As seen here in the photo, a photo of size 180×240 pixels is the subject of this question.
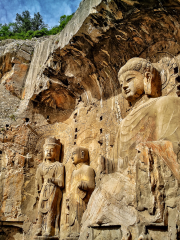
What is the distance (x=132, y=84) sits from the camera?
416 centimetres

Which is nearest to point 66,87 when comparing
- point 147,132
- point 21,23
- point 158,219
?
point 147,132

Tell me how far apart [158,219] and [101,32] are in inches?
165

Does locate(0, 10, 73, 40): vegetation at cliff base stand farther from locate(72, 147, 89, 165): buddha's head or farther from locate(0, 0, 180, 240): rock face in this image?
locate(72, 147, 89, 165): buddha's head

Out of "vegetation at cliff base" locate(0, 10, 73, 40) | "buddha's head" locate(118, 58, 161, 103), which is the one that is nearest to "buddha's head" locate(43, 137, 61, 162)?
"buddha's head" locate(118, 58, 161, 103)

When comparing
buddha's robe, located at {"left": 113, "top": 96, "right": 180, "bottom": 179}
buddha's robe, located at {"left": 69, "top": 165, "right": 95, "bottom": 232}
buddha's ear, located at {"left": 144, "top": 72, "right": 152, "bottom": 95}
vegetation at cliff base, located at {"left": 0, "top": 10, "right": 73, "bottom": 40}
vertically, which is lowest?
buddha's robe, located at {"left": 69, "top": 165, "right": 95, "bottom": 232}

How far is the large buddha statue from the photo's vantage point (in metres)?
2.50

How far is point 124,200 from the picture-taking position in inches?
113

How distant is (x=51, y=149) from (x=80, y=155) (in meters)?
1.27

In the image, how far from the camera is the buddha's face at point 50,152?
7.13 meters

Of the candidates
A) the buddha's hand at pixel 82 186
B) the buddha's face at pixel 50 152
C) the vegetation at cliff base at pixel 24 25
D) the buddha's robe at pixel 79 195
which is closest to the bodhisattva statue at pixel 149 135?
the buddha's hand at pixel 82 186

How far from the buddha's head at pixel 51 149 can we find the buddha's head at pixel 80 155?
1.07 metres

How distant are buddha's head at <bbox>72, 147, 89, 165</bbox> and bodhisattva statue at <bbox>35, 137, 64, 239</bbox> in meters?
0.85

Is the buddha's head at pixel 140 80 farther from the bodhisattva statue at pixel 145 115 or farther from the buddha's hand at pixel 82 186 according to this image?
the buddha's hand at pixel 82 186

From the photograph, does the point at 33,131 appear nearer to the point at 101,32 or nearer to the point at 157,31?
the point at 101,32
